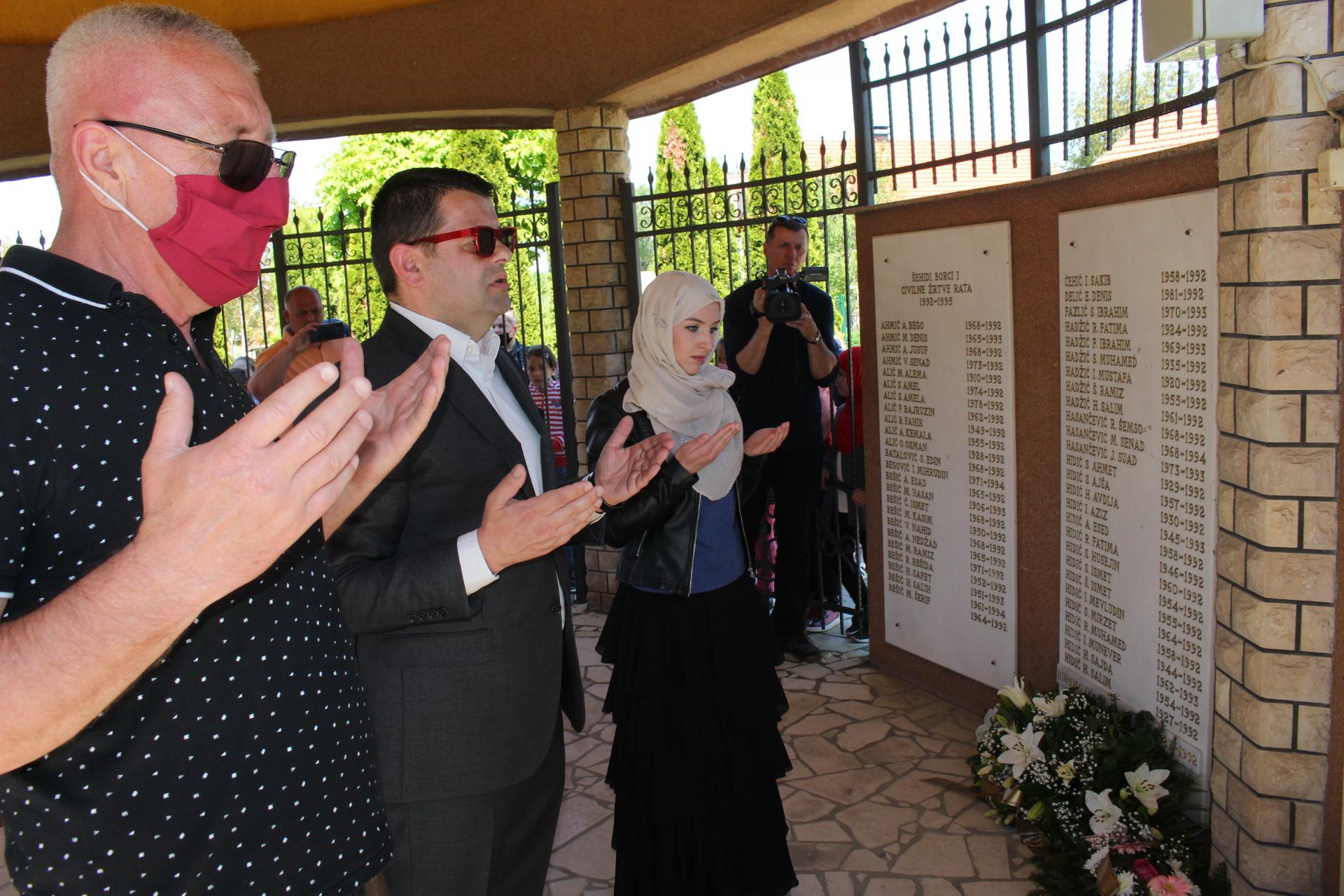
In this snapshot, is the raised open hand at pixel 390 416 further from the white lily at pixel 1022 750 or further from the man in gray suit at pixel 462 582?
the white lily at pixel 1022 750

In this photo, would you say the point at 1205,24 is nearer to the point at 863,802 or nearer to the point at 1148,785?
the point at 1148,785

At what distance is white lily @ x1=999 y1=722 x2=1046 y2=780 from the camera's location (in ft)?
11.9

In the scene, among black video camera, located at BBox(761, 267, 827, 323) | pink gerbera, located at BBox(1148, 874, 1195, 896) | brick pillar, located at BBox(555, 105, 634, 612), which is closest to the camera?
pink gerbera, located at BBox(1148, 874, 1195, 896)

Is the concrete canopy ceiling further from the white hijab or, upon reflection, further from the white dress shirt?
the white dress shirt

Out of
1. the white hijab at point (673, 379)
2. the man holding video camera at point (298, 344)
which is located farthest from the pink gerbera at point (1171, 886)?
the man holding video camera at point (298, 344)

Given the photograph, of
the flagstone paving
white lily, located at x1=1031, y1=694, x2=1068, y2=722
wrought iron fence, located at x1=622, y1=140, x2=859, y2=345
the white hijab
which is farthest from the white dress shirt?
wrought iron fence, located at x1=622, y1=140, x2=859, y2=345

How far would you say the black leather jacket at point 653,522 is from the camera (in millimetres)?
3000

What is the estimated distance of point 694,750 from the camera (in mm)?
3033

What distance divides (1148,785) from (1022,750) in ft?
1.76

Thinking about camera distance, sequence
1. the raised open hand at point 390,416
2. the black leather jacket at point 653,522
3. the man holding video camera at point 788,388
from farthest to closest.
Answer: the man holding video camera at point 788,388, the black leather jacket at point 653,522, the raised open hand at point 390,416

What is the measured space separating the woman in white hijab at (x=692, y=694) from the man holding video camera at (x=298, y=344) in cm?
196

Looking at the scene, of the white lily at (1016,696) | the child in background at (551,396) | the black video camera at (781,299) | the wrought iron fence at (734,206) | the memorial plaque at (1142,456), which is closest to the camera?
the memorial plaque at (1142,456)

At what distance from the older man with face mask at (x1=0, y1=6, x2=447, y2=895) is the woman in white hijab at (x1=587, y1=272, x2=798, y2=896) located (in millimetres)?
1623

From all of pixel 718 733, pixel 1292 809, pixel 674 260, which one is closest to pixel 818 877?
pixel 718 733
